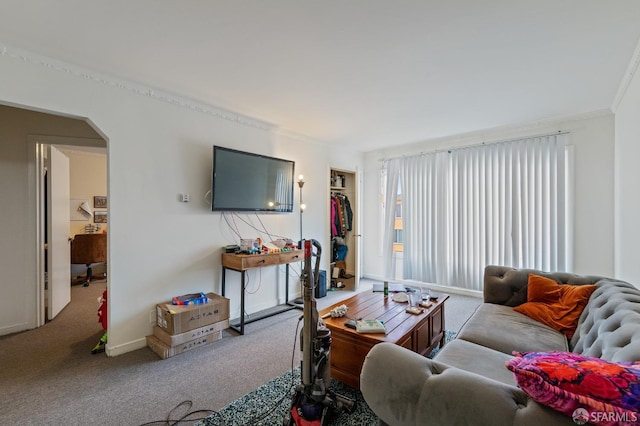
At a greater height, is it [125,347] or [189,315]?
[189,315]

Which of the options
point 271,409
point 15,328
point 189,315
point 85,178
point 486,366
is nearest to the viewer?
point 486,366

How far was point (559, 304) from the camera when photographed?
6.97 ft

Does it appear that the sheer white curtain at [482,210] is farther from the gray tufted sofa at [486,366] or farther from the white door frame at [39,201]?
Answer: the white door frame at [39,201]

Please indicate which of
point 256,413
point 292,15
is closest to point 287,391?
point 256,413

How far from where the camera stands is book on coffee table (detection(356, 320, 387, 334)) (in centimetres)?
188

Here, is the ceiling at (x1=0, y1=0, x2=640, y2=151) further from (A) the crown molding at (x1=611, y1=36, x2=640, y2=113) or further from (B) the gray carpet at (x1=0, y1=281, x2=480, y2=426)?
(B) the gray carpet at (x1=0, y1=281, x2=480, y2=426)

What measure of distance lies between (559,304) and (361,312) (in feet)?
5.01

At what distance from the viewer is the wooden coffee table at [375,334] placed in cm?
186

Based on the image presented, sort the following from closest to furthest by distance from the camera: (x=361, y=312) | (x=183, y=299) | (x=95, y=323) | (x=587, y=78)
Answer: (x=361, y=312) → (x=587, y=78) → (x=183, y=299) → (x=95, y=323)

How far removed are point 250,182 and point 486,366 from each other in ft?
9.17

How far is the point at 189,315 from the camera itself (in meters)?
2.50

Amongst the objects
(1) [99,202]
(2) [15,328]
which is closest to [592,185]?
(2) [15,328]

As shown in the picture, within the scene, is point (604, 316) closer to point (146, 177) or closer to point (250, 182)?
point (250, 182)

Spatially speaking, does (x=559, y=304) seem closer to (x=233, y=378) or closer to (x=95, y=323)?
(x=233, y=378)
